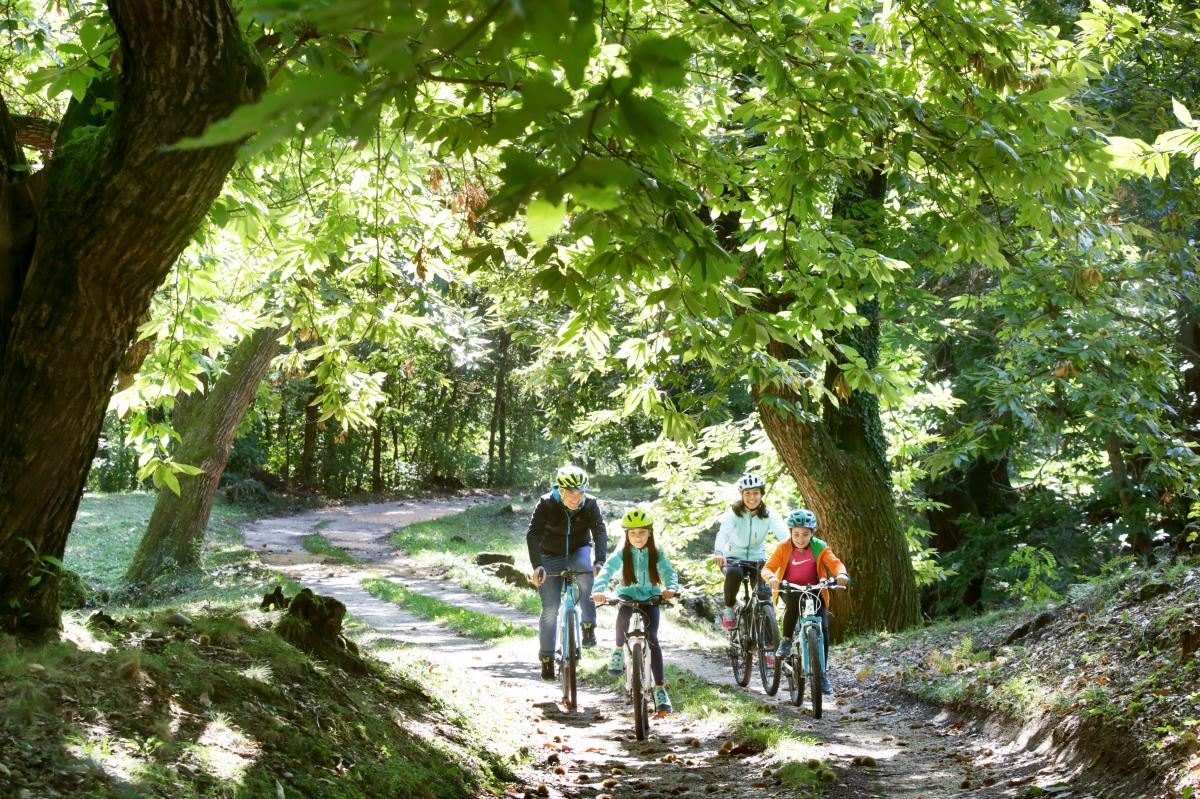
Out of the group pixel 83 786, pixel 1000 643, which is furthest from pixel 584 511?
pixel 83 786

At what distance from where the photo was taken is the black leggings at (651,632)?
814 centimetres

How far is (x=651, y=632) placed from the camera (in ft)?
26.8

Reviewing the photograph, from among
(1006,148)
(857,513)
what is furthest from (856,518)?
(1006,148)

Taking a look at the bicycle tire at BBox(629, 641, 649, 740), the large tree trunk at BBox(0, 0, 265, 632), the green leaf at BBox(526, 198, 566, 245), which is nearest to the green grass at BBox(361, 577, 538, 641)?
the bicycle tire at BBox(629, 641, 649, 740)

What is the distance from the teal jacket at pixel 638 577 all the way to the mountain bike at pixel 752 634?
1.80m

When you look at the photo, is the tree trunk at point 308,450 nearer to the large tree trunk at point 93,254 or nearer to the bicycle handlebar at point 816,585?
the bicycle handlebar at point 816,585

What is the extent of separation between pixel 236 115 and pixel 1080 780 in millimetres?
6239

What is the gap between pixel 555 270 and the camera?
3.57m

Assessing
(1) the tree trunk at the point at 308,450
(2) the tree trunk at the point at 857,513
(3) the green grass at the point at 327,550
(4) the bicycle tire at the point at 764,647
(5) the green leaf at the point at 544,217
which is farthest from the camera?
(1) the tree trunk at the point at 308,450

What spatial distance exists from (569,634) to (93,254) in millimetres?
5367

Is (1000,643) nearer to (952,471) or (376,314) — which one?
(376,314)

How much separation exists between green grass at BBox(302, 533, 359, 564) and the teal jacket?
46.0 feet

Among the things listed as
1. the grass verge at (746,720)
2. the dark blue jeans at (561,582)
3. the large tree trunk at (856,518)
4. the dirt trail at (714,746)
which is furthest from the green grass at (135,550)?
the large tree trunk at (856,518)

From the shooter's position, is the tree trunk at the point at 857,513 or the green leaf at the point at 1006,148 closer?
the green leaf at the point at 1006,148
